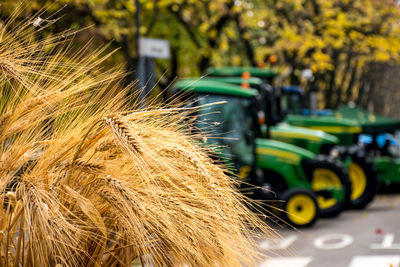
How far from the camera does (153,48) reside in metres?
8.34

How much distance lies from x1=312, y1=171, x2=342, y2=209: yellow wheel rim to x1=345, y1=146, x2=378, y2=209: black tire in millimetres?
1315

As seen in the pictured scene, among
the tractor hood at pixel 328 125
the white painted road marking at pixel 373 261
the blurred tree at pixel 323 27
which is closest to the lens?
the white painted road marking at pixel 373 261

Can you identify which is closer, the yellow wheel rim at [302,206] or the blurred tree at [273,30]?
the yellow wheel rim at [302,206]

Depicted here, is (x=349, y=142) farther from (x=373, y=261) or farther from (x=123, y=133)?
(x=123, y=133)

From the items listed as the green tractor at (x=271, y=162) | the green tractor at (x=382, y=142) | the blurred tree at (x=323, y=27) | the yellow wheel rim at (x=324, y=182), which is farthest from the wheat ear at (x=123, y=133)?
the blurred tree at (x=323, y=27)

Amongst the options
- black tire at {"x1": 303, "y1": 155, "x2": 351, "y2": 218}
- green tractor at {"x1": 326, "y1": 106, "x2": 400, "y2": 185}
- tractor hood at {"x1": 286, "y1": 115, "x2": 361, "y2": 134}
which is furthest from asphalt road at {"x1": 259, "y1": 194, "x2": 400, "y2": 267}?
tractor hood at {"x1": 286, "y1": 115, "x2": 361, "y2": 134}

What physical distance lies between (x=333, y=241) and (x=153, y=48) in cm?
388

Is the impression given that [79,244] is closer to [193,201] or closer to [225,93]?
[193,201]

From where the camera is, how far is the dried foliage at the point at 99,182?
7.13 feet

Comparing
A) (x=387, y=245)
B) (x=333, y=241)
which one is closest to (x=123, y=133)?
(x=387, y=245)

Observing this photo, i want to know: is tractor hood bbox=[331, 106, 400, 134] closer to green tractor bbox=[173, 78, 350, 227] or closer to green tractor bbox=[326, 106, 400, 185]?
green tractor bbox=[326, 106, 400, 185]

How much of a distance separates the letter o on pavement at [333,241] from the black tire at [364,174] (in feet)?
10.3

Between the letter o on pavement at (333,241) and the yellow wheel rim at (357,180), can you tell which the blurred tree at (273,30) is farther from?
the letter o on pavement at (333,241)

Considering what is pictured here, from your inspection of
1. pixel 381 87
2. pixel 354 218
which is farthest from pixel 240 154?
pixel 381 87
